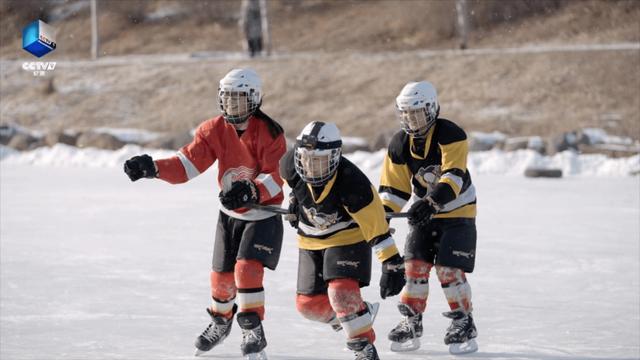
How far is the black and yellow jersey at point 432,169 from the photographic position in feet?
19.4

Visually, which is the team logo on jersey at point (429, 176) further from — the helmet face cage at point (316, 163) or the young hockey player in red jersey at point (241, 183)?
the helmet face cage at point (316, 163)

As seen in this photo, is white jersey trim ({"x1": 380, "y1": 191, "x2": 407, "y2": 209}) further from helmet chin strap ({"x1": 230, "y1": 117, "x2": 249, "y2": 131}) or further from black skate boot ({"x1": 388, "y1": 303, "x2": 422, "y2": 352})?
helmet chin strap ({"x1": 230, "y1": 117, "x2": 249, "y2": 131})

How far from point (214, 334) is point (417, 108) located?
1.69m

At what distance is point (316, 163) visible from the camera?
5.11 meters

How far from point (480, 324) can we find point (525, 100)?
12849 mm

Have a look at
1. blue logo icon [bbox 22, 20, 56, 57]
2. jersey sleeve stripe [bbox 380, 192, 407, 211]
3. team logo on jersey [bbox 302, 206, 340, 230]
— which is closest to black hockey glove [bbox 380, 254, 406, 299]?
team logo on jersey [bbox 302, 206, 340, 230]

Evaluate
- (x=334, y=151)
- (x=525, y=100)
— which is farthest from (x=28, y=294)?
(x=525, y=100)

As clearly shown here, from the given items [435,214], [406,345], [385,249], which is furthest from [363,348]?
[435,214]

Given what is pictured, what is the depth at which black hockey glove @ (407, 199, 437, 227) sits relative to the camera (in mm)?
5645

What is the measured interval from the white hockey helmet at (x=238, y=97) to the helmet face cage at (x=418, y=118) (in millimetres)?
820

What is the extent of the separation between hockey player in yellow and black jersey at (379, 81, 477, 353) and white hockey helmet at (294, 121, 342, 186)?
87 centimetres

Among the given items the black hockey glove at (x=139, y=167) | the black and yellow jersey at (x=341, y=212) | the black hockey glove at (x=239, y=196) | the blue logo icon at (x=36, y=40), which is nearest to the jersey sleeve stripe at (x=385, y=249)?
the black and yellow jersey at (x=341, y=212)

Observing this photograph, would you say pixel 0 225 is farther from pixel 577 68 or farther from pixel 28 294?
pixel 577 68

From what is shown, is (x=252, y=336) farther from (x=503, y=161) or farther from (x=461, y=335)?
(x=503, y=161)
